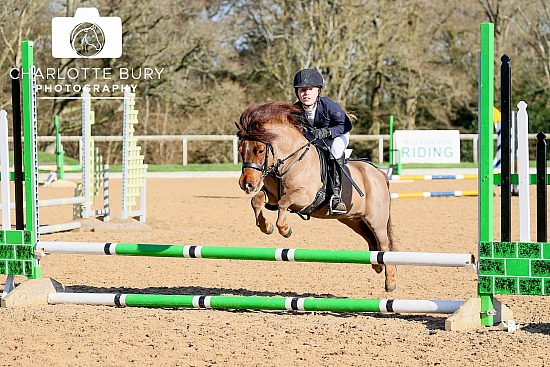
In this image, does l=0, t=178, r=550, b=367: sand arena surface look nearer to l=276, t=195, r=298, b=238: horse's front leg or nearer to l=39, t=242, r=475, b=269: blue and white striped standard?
l=39, t=242, r=475, b=269: blue and white striped standard

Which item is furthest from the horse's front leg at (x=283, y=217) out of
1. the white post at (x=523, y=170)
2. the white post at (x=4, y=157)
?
the white post at (x=4, y=157)

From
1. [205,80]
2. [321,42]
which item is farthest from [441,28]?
[205,80]

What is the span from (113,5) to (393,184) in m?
10.5

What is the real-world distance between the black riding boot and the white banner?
1349 centimetres

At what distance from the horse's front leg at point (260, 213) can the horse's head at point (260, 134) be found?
289mm

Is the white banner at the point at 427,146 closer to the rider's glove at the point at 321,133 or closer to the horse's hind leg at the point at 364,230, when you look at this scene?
the horse's hind leg at the point at 364,230

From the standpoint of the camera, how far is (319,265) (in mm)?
8461

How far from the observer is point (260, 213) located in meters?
5.82

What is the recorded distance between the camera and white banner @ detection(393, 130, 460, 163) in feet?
64.3

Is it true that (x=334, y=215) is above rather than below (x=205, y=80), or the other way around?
below

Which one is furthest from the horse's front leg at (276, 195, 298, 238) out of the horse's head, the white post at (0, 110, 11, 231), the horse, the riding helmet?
the white post at (0, 110, 11, 231)

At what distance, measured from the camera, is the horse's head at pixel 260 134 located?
547cm

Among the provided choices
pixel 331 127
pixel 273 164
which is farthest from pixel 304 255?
pixel 331 127

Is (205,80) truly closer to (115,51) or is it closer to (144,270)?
(115,51)
